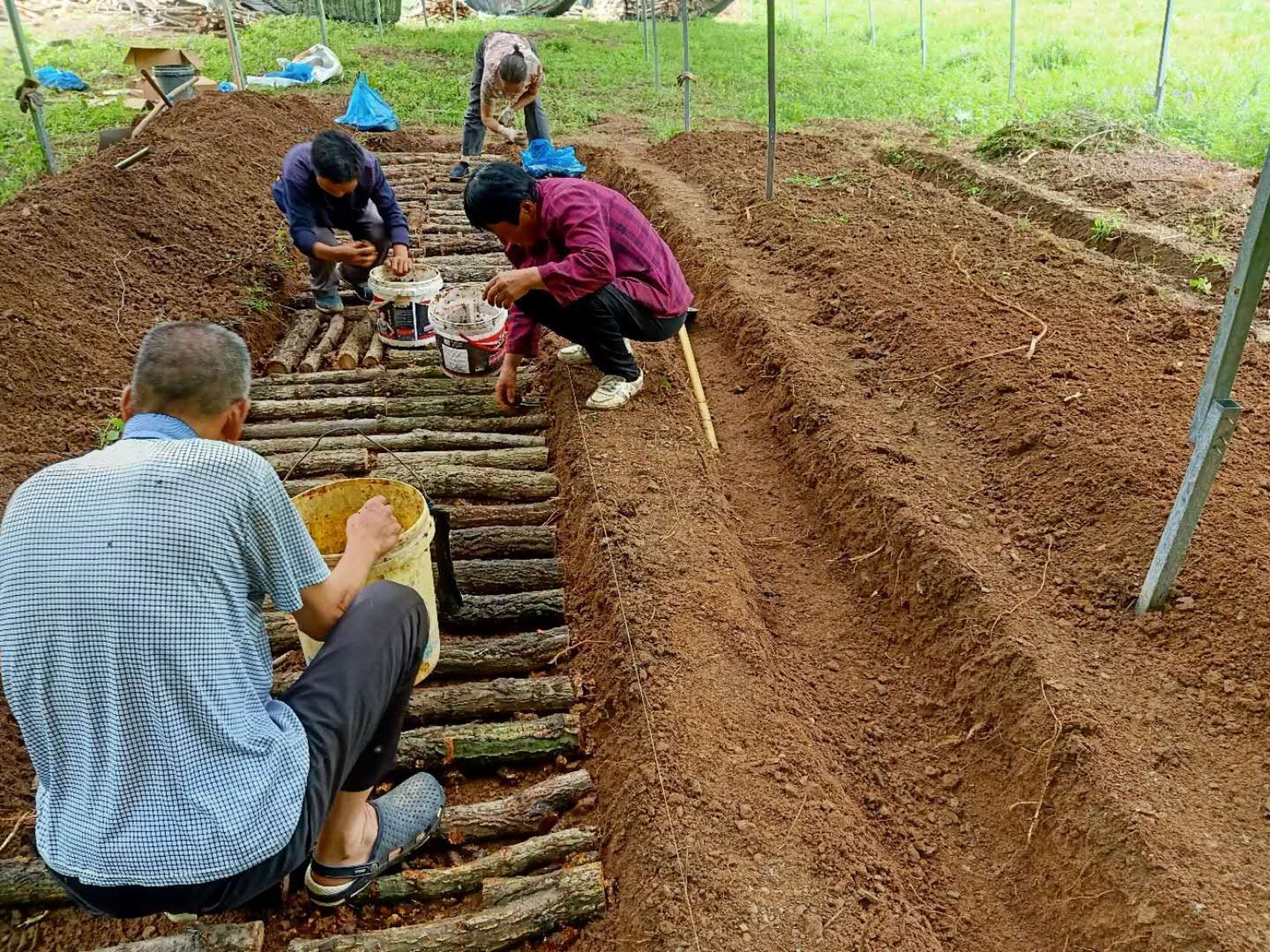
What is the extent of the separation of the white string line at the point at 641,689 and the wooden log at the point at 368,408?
0.64 metres

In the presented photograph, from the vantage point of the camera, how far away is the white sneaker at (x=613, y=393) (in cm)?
483

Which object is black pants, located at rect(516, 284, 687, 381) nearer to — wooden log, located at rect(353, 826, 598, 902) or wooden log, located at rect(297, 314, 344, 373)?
wooden log, located at rect(297, 314, 344, 373)

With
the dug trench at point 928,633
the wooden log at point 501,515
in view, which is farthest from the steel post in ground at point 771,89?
the wooden log at point 501,515

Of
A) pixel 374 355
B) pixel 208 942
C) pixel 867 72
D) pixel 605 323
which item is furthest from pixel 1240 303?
pixel 867 72

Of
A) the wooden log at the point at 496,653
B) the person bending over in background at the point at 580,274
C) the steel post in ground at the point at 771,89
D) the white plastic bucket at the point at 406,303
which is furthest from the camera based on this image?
the steel post in ground at the point at 771,89

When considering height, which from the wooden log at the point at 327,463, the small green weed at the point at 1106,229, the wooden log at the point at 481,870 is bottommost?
the wooden log at the point at 481,870

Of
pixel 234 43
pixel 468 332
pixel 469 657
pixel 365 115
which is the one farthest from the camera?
pixel 365 115

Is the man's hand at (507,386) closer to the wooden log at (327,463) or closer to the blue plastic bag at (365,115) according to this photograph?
the wooden log at (327,463)

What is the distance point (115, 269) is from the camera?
587 centimetres

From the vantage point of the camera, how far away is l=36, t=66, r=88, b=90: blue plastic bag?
41.6ft

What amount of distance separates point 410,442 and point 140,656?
116 inches

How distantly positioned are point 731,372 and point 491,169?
2364 mm

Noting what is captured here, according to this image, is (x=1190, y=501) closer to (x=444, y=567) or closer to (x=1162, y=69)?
(x=444, y=567)

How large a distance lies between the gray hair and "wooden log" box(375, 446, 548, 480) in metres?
2.32
